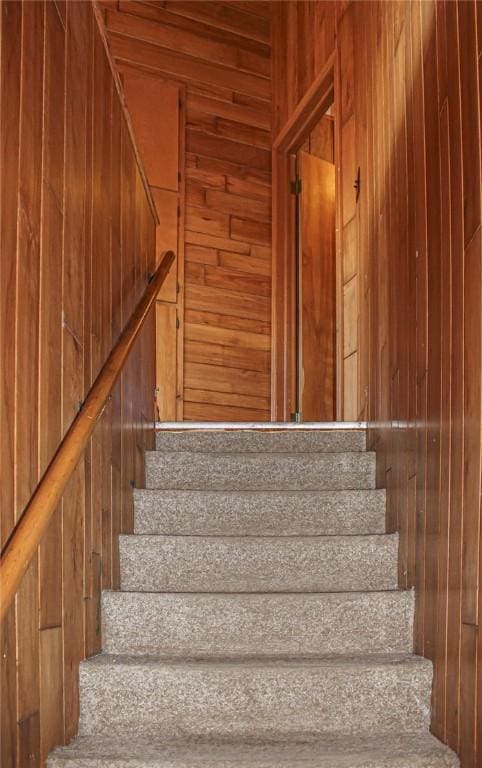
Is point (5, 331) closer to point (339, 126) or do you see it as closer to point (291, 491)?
point (291, 491)

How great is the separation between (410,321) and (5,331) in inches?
58.7

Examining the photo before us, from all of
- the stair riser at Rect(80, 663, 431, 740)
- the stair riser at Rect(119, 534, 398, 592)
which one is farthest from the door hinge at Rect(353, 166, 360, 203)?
the stair riser at Rect(80, 663, 431, 740)

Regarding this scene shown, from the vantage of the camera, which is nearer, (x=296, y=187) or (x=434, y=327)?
(x=434, y=327)

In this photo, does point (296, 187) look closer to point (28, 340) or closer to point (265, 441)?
point (265, 441)

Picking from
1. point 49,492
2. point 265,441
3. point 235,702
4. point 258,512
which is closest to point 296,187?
point 265,441

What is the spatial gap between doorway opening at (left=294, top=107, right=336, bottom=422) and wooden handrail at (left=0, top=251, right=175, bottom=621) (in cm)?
337

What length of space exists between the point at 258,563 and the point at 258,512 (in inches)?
13.1

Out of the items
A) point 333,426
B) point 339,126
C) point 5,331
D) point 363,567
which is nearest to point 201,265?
point 339,126

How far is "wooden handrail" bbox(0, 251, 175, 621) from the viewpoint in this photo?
1448mm

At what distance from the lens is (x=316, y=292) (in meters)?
5.81

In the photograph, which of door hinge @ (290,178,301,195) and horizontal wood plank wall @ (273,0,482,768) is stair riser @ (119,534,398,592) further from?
door hinge @ (290,178,301,195)

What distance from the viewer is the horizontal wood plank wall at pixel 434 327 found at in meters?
2.01

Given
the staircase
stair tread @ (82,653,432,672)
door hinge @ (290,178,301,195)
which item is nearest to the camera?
the staircase

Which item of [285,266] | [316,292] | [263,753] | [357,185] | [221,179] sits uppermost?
[221,179]
